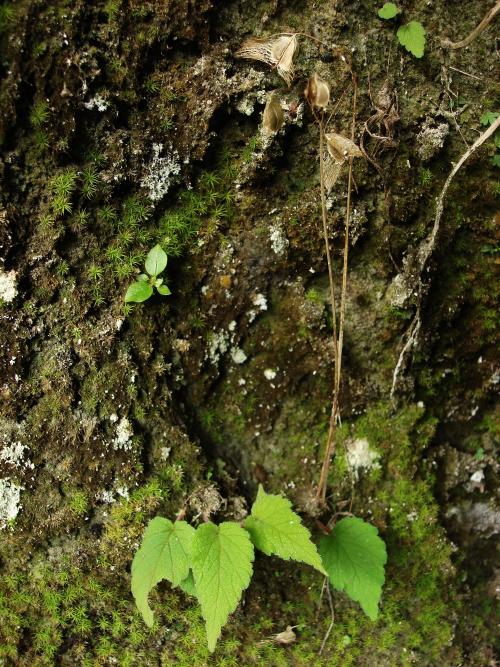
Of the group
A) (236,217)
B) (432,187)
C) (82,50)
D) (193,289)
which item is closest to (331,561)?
(193,289)

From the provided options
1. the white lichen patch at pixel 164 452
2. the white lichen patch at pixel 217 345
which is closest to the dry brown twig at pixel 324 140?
the white lichen patch at pixel 217 345

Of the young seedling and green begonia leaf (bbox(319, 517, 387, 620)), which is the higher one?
the young seedling

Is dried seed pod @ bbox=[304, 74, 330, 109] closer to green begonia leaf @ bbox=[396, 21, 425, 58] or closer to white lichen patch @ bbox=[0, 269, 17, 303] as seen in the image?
green begonia leaf @ bbox=[396, 21, 425, 58]

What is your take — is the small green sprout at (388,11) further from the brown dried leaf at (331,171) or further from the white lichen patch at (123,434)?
the white lichen patch at (123,434)

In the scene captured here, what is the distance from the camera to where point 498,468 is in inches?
110

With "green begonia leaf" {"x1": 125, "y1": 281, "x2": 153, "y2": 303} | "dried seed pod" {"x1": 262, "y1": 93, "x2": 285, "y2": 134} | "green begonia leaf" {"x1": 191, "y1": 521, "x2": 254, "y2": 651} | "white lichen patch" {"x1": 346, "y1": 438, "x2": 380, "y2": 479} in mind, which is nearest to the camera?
"green begonia leaf" {"x1": 191, "y1": 521, "x2": 254, "y2": 651}

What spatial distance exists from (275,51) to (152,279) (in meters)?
1.06

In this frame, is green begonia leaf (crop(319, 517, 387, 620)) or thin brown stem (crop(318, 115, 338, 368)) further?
green begonia leaf (crop(319, 517, 387, 620))

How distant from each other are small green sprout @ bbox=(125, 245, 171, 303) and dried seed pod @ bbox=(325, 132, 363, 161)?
811mm

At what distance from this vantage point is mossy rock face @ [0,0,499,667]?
224cm

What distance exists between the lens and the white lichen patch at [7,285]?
2230 millimetres

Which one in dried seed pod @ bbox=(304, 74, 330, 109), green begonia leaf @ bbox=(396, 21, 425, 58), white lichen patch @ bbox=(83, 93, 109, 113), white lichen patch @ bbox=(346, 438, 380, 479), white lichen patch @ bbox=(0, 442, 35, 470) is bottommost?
white lichen patch @ bbox=(0, 442, 35, 470)

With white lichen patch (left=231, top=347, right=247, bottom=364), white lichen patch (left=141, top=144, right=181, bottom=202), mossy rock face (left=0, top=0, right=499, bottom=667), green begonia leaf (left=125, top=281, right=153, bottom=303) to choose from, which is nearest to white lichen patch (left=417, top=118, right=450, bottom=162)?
mossy rock face (left=0, top=0, right=499, bottom=667)

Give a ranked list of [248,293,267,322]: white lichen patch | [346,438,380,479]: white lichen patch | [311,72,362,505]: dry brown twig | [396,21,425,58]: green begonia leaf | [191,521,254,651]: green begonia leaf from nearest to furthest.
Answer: [191,521,254,651]: green begonia leaf → [311,72,362,505]: dry brown twig → [396,21,425,58]: green begonia leaf → [248,293,267,322]: white lichen patch → [346,438,380,479]: white lichen patch
